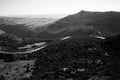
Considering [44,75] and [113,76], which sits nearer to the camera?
[113,76]

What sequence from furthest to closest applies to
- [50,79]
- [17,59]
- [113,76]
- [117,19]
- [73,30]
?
[117,19] → [73,30] → [17,59] → [50,79] → [113,76]

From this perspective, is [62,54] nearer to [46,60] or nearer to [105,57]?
[46,60]

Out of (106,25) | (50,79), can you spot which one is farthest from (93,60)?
(106,25)

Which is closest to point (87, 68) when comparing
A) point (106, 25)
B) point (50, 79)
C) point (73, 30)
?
point (50, 79)

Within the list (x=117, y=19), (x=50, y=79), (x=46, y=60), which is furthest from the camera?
(x=117, y=19)

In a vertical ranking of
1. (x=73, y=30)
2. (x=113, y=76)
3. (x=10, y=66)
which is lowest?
(x=10, y=66)

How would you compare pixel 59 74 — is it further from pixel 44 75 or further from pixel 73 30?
pixel 73 30

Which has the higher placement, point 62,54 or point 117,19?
point 117,19

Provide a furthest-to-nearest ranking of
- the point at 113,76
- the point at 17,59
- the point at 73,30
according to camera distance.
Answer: the point at 73,30, the point at 17,59, the point at 113,76

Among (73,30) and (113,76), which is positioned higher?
(73,30)
